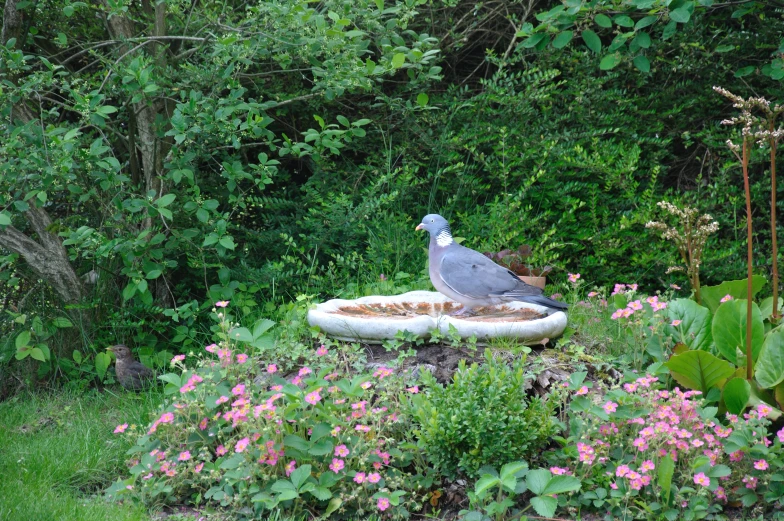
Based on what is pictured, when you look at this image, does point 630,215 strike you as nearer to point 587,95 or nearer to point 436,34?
point 587,95

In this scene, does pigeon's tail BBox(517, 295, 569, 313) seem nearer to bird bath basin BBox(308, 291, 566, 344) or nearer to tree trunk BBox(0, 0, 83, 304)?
bird bath basin BBox(308, 291, 566, 344)

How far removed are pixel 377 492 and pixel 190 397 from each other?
3.15 feet

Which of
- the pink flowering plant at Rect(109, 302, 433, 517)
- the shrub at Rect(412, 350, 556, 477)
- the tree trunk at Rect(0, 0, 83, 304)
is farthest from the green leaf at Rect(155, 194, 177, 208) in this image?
the shrub at Rect(412, 350, 556, 477)

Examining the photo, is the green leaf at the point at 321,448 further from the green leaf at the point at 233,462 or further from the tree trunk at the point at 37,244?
the tree trunk at the point at 37,244

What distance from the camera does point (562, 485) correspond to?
8.85ft

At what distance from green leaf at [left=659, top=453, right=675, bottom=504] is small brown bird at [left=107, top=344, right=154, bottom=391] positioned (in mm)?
3084

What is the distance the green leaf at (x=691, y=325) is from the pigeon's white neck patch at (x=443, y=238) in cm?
124

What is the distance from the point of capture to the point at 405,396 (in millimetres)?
3277

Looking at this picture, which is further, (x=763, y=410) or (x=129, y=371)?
(x=129, y=371)

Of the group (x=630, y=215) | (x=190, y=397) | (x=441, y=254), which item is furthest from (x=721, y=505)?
(x=630, y=215)

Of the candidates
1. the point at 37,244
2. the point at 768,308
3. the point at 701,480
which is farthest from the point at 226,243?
the point at 768,308

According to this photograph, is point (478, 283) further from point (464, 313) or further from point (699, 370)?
point (699, 370)

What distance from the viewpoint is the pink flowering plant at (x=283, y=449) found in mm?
2896

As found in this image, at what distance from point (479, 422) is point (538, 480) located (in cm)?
30
